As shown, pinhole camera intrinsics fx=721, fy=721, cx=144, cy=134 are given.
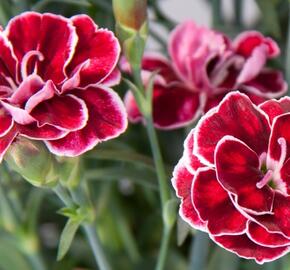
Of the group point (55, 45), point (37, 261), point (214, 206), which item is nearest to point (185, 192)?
point (214, 206)

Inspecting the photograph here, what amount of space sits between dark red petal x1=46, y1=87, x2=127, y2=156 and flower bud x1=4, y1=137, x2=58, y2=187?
2 cm

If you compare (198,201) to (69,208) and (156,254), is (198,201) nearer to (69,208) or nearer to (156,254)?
(69,208)

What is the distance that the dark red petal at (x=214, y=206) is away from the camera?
0.39 metres

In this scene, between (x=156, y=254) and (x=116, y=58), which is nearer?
(x=116, y=58)

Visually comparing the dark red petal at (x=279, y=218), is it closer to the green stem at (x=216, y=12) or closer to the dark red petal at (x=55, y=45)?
the dark red petal at (x=55, y=45)

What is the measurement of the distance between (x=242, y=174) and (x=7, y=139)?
0.13 metres

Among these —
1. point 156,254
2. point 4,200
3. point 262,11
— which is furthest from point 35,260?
point 262,11

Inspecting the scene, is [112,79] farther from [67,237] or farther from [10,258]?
[10,258]

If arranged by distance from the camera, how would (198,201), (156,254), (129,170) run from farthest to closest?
(156,254) → (129,170) → (198,201)

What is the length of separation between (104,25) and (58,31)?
0.69 feet

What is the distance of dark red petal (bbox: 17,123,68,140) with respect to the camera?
406mm

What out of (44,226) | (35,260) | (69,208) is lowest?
(44,226)

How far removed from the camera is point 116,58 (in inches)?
16.9

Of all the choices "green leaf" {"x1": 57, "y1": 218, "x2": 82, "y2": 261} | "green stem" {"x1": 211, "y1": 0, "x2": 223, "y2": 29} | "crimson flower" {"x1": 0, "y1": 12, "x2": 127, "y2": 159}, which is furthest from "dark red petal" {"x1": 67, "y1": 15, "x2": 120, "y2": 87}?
"green stem" {"x1": 211, "y1": 0, "x2": 223, "y2": 29}
